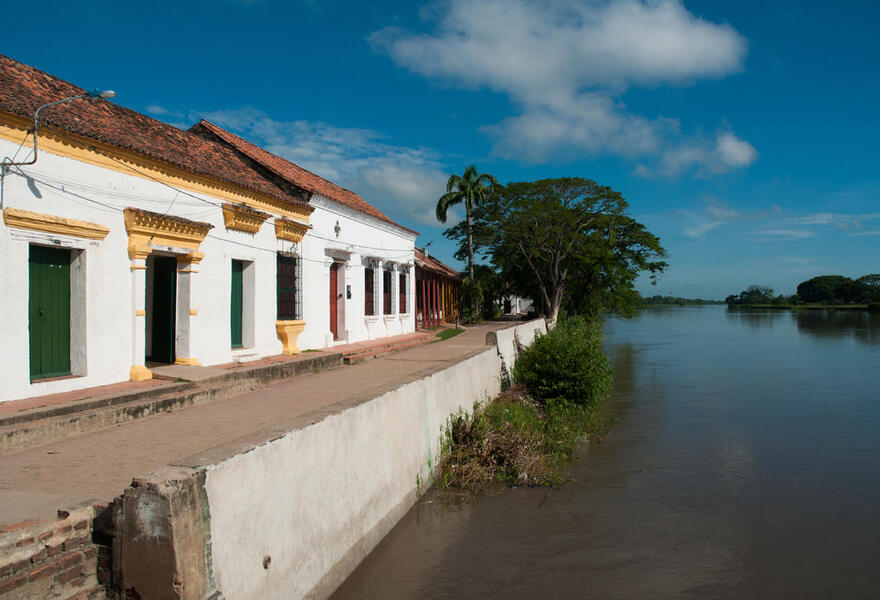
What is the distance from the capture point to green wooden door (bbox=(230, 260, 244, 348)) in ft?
36.9

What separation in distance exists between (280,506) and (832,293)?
120606 millimetres

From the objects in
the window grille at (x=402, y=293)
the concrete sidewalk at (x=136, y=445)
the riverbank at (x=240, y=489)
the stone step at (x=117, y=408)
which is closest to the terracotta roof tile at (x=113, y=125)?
the stone step at (x=117, y=408)

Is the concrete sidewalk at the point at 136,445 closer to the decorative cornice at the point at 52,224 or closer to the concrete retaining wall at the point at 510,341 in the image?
the concrete retaining wall at the point at 510,341

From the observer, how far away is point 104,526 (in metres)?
3.36

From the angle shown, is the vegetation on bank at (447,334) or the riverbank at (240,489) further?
the vegetation on bank at (447,334)

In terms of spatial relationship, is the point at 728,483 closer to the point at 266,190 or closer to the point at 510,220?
the point at 266,190

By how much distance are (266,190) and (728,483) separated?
30.1ft

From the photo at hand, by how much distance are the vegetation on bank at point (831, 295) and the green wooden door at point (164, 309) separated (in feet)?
300

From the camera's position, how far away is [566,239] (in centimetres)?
2895

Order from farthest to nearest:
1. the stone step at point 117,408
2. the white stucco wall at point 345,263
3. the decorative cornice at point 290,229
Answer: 1. the white stucco wall at point 345,263
2. the decorative cornice at point 290,229
3. the stone step at point 117,408

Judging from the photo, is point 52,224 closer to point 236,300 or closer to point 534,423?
point 236,300

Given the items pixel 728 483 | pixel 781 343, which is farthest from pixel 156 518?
pixel 781 343

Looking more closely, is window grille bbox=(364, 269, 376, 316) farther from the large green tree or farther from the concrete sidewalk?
the large green tree

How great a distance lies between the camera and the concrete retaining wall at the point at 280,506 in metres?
2.89
